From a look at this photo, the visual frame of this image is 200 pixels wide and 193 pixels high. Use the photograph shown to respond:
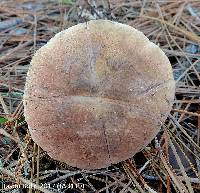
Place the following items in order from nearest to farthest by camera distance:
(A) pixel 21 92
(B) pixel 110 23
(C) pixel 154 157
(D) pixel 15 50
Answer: (B) pixel 110 23, (C) pixel 154 157, (A) pixel 21 92, (D) pixel 15 50

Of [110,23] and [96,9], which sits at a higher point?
[110,23]

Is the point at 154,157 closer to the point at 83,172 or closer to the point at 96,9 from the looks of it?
the point at 83,172

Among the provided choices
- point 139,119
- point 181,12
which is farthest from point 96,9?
point 139,119

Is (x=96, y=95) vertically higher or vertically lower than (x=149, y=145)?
higher

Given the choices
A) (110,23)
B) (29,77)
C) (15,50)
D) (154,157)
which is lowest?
(154,157)

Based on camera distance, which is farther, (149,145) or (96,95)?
(149,145)

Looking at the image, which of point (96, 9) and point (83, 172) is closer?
point (83, 172)
